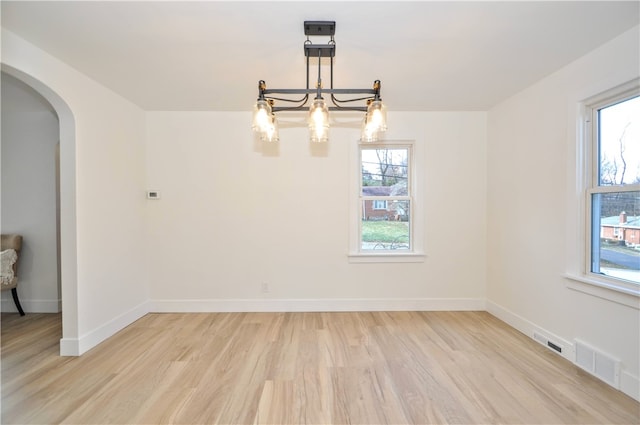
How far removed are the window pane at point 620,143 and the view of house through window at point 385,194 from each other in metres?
1.71

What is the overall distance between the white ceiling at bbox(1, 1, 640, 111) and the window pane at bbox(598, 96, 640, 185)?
1.69 ft

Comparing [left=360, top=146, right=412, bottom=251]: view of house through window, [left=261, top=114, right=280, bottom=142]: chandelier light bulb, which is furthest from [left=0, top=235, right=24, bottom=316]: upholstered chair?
[left=360, top=146, right=412, bottom=251]: view of house through window

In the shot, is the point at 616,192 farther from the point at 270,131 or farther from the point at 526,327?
the point at 270,131

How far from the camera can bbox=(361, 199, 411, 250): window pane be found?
3383mm

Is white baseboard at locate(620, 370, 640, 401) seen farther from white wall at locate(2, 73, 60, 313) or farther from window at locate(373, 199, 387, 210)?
white wall at locate(2, 73, 60, 313)

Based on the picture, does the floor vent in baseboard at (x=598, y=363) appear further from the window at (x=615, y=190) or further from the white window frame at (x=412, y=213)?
the white window frame at (x=412, y=213)

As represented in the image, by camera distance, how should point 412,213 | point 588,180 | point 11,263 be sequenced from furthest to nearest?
point 412,213, point 11,263, point 588,180

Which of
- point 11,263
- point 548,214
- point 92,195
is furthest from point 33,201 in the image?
point 548,214

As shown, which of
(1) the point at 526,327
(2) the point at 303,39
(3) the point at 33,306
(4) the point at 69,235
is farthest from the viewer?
(3) the point at 33,306

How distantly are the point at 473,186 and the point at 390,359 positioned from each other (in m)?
2.31

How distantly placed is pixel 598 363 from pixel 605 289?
56cm

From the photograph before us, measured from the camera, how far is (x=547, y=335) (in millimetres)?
2383

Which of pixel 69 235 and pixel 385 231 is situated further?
pixel 385 231

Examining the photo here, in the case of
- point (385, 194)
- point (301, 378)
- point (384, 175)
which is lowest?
point (301, 378)
